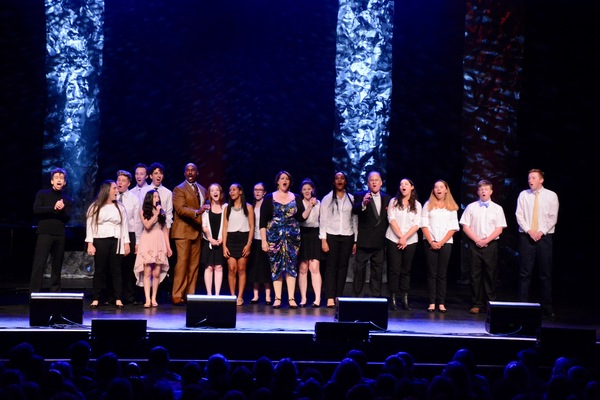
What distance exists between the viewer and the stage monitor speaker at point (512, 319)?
23.1 ft

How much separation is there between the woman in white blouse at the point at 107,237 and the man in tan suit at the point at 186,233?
564 mm

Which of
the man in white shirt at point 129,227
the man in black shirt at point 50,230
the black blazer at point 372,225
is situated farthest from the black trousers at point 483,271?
the man in black shirt at point 50,230

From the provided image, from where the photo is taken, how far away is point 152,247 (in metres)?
8.45

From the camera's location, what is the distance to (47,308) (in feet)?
22.4

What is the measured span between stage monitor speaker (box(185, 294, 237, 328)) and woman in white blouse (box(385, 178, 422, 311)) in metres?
2.22

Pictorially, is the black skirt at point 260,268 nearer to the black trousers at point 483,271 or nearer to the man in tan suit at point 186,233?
the man in tan suit at point 186,233

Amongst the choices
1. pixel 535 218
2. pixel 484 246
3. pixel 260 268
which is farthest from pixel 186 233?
pixel 535 218

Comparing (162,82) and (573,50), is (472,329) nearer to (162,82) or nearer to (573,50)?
(573,50)

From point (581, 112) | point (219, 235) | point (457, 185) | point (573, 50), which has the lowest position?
point (219, 235)

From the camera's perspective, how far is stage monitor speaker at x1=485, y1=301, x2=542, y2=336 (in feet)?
23.1

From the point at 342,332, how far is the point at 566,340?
1.83 m

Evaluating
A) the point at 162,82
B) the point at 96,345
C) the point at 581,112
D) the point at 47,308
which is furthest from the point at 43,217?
the point at 581,112

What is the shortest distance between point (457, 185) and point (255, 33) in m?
3.68

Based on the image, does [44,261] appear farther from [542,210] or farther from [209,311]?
[542,210]
